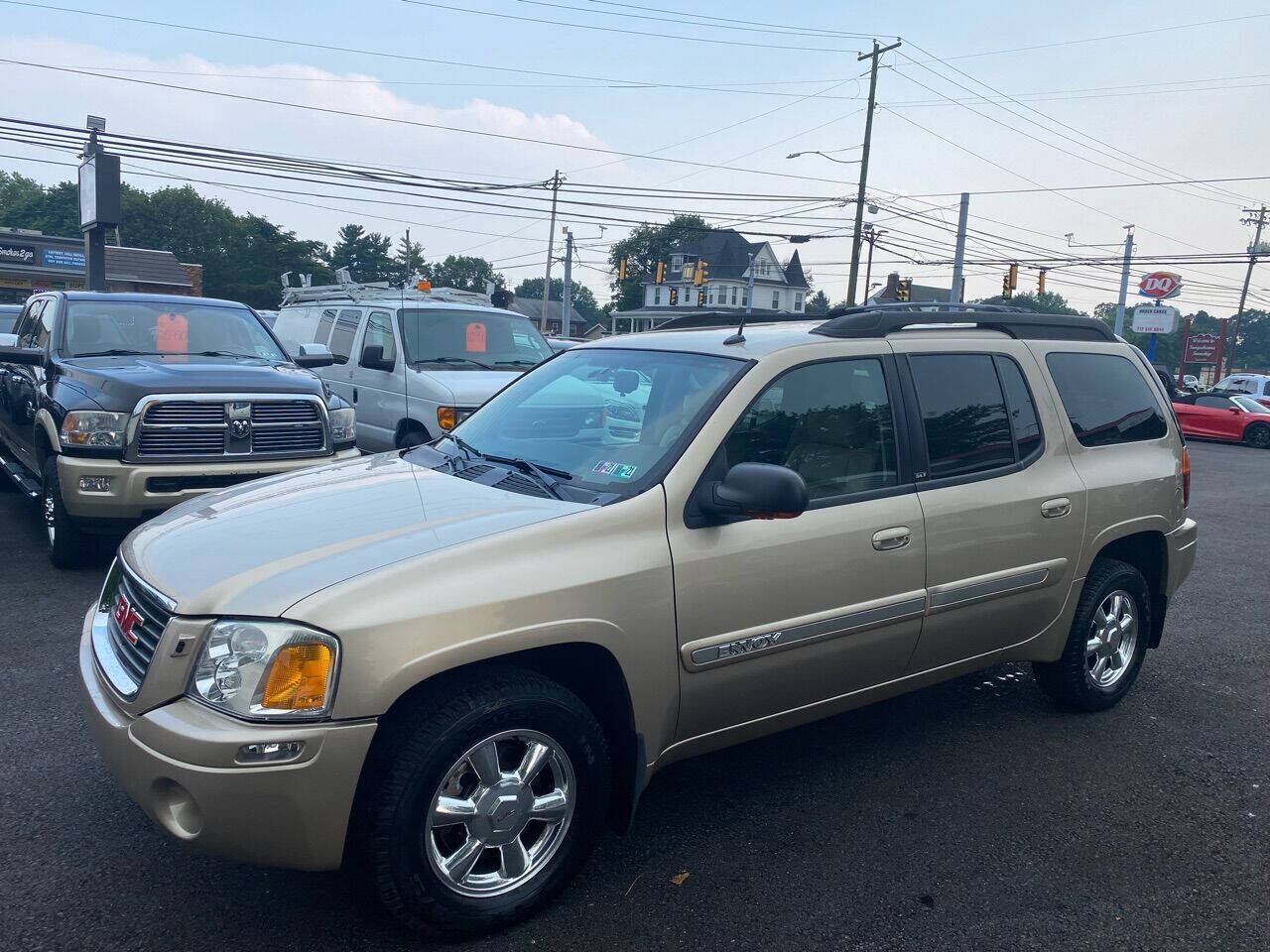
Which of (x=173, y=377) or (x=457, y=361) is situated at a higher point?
(x=457, y=361)

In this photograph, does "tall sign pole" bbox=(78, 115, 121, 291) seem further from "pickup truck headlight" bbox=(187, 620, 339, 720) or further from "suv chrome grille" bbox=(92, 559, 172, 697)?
"pickup truck headlight" bbox=(187, 620, 339, 720)

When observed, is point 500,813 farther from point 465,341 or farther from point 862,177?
point 862,177

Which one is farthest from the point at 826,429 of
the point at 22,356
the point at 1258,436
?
the point at 1258,436

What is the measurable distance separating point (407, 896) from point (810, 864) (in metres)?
1.40

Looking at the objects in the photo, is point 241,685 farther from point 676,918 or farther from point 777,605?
point 777,605

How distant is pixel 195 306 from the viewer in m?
7.69

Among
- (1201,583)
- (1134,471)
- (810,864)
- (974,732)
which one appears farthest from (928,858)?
(1201,583)

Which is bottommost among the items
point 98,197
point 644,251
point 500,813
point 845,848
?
point 845,848

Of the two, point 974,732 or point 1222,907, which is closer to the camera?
point 1222,907

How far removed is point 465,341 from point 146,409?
381 centimetres

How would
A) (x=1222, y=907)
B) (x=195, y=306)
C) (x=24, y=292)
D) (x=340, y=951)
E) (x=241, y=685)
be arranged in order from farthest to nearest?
(x=24, y=292), (x=195, y=306), (x=1222, y=907), (x=340, y=951), (x=241, y=685)

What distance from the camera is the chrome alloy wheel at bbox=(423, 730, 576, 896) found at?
2.64 m

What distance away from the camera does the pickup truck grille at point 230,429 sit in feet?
19.9

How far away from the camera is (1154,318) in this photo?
132 feet
